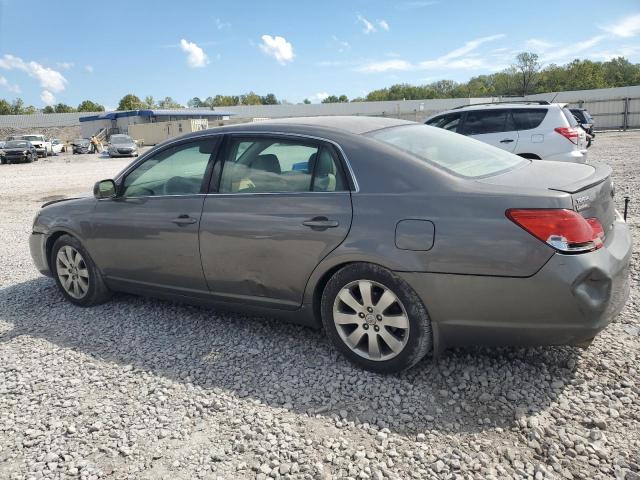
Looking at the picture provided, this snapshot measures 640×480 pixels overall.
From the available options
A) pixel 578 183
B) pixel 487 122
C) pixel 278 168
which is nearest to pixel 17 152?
pixel 487 122

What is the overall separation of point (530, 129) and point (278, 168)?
6.70 m

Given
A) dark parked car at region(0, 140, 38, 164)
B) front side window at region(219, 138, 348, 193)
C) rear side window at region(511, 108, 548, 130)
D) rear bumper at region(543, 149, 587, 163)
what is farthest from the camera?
dark parked car at region(0, 140, 38, 164)

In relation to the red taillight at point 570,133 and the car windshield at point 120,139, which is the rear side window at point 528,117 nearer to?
the red taillight at point 570,133

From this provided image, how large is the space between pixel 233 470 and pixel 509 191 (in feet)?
6.78

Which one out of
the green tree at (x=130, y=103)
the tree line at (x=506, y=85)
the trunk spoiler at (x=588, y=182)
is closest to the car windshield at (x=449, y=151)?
the trunk spoiler at (x=588, y=182)

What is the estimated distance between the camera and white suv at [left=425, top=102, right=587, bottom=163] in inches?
340

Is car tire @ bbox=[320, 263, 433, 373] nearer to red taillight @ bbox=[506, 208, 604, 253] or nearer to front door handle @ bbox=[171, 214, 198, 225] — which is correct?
red taillight @ bbox=[506, 208, 604, 253]

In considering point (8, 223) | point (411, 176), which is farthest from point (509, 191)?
point (8, 223)

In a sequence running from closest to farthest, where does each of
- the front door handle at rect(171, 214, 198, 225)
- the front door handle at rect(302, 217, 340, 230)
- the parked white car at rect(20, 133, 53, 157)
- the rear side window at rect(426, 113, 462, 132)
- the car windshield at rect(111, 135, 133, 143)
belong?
1. the front door handle at rect(302, 217, 340, 230)
2. the front door handle at rect(171, 214, 198, 225)
3. the rear side window at rect(426, 113, 462, 132)
4. the car windshield at rect(111, 135, 133, 143)
5. the parked white car at rect(20, 133, 53, 157)

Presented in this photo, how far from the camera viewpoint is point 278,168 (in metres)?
3.71

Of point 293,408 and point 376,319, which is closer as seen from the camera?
point 293,408

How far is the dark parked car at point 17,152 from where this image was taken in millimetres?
31703

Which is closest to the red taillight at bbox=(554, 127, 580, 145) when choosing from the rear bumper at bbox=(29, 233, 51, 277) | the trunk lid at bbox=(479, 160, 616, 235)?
the trunk lid at bbox=(479, 160, 616, 235)

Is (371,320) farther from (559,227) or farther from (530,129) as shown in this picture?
(530,129)
